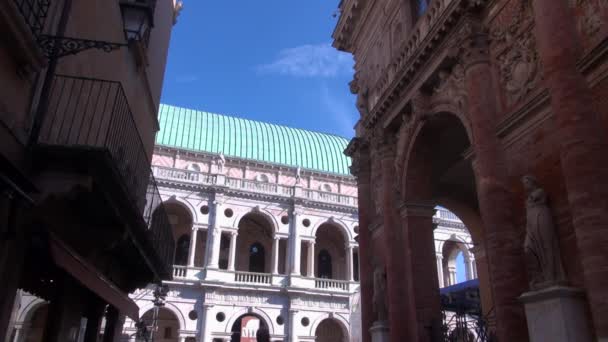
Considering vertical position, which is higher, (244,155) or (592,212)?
(244,155)

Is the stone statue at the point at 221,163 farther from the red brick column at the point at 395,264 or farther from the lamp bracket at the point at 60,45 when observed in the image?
the lamp bracket at the point at 60,45

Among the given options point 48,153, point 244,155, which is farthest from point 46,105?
point 244,155

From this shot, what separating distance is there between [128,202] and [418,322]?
7732 millimetres

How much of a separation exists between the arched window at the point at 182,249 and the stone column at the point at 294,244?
7.33 m

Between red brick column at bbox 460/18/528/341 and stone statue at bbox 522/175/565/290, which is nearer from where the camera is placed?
stone statue at bbox 522/175/565/290

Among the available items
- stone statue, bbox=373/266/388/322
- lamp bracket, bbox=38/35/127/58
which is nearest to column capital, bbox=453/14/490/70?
stone statue, bbox=373/266/388/322

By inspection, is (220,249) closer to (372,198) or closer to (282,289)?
(282,289)

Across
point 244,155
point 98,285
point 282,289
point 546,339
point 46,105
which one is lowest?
point 546,339

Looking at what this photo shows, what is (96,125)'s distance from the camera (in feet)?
27.4

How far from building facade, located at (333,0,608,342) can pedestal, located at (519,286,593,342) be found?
24 millimetres

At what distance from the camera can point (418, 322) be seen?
12.1m

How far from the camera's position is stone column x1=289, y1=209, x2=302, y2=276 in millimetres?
35162

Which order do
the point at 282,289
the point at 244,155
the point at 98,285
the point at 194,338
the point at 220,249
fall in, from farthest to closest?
the point at 244,155 → the point at 220,249 → the point at 282,289 → the point at 194,338 → the point at 98,285

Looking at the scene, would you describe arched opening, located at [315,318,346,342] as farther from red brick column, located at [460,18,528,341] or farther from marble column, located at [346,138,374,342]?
red brick column, located at [460,18,528,341]
